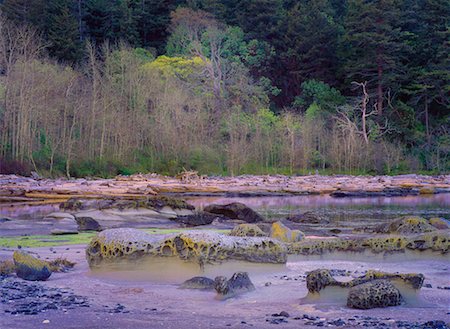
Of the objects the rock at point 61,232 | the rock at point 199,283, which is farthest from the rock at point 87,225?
the rock at point 199,283

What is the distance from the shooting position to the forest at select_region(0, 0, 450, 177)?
44812mm

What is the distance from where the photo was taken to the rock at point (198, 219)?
19.9 metres

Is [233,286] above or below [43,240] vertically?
below

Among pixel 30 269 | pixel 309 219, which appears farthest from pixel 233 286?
pixel 309 219

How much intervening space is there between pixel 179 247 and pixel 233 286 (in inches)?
66.6

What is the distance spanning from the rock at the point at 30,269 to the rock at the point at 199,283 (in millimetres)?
1999

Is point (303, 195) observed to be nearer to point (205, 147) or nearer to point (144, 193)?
point (144, 193)

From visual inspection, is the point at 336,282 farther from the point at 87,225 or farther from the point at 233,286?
the point at 87,225

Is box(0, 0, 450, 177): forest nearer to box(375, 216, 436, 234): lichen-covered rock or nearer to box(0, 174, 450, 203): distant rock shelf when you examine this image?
box(0, 174, 450, 203): distant rock shelf

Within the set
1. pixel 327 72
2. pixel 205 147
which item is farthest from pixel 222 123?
pixel 327 72

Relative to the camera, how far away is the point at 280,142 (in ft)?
167

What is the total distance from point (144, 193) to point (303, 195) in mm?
8618

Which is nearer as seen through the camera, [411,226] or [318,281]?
[318,281]

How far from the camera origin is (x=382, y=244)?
13281mm
